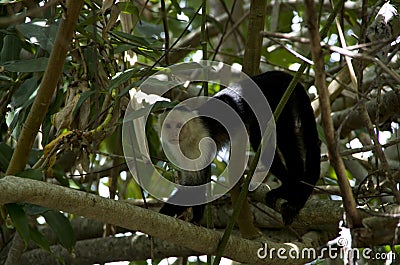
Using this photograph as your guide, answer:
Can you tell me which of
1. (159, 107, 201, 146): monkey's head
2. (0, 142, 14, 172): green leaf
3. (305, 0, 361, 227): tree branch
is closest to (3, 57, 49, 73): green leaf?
(0, 142, 14, 172): green leaf

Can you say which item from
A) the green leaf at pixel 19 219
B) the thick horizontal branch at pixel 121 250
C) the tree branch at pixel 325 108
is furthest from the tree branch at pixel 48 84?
the thick horizontal branch at pixel 121 250

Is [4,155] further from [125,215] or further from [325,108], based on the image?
[325,108]

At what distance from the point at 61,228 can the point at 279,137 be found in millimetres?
1110

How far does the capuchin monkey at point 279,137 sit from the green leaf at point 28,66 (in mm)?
715

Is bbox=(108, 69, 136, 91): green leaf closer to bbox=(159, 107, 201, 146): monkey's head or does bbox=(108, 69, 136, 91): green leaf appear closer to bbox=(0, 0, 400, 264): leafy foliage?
bbox=(0, 0, 400, 264): leafy foliage

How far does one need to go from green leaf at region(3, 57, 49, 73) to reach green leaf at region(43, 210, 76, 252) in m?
0.49

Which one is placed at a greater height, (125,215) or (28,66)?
(28,66)

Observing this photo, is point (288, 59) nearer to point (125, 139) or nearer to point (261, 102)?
point (261, 102)

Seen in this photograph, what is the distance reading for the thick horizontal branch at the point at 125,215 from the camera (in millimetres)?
1575

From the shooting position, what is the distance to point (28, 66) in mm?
2137

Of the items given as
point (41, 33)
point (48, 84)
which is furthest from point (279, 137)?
point (48, 84)

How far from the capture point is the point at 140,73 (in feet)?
7.36

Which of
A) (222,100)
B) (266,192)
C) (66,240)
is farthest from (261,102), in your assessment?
(66,240)

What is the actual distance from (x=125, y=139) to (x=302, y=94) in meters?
0.83
